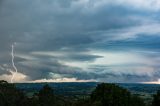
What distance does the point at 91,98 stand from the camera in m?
100

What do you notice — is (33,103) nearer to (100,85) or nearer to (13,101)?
(13,101)

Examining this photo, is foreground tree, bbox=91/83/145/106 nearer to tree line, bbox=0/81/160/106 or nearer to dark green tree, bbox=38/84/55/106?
tree line, bbox=0/81/160/106

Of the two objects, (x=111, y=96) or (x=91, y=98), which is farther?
(x=91, y=98)

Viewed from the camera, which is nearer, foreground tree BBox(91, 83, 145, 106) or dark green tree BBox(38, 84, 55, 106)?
foreground tree BBox(91, 83, 145, 106)

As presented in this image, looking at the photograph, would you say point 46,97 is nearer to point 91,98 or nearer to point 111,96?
point 91,98

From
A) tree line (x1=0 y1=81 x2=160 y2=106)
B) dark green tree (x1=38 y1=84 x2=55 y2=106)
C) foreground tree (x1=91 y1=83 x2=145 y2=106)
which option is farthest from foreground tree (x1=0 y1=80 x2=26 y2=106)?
foreground tree (x1=91 y1=83 x2=145 y2=106)

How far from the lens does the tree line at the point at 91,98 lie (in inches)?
3850

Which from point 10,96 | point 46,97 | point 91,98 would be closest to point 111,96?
point 91,98

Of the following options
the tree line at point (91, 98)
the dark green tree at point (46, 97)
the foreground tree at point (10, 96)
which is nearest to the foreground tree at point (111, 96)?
the tree line at point (91, 98)

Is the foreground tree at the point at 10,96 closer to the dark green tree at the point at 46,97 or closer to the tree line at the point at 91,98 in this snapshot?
the tree line at the point at 91,98

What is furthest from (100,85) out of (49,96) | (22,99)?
(22,99)

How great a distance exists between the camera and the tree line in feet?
321

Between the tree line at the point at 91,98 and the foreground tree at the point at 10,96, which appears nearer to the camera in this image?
the tree line at the point at 91,98

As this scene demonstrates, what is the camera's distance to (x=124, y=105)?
97.6 meters
